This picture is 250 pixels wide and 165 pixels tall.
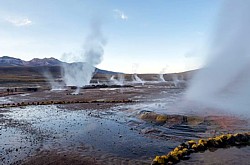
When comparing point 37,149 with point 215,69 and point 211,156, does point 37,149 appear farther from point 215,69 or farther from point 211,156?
point 215,69

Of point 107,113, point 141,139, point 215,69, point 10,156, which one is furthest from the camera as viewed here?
point 215,69

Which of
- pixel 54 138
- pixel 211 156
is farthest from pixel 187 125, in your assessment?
pixel 54 138

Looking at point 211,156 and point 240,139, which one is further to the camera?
point 240,139

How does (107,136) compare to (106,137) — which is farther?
(107,136)

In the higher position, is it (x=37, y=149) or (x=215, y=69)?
(x=215, y=69)

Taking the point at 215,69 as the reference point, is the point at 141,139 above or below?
below

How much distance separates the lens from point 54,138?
879 inches

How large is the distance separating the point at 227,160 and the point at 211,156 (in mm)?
1113

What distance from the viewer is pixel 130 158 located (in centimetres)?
1700

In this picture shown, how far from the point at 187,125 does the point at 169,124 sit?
67.3 inches

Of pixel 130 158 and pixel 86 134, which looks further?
pixel 86 134

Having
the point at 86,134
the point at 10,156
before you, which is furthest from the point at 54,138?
the point at 10,156

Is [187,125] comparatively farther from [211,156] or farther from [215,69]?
[215,69]

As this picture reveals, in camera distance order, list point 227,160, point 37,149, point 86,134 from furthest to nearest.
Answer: point 86,134 < point 37,149 < point 227,160
